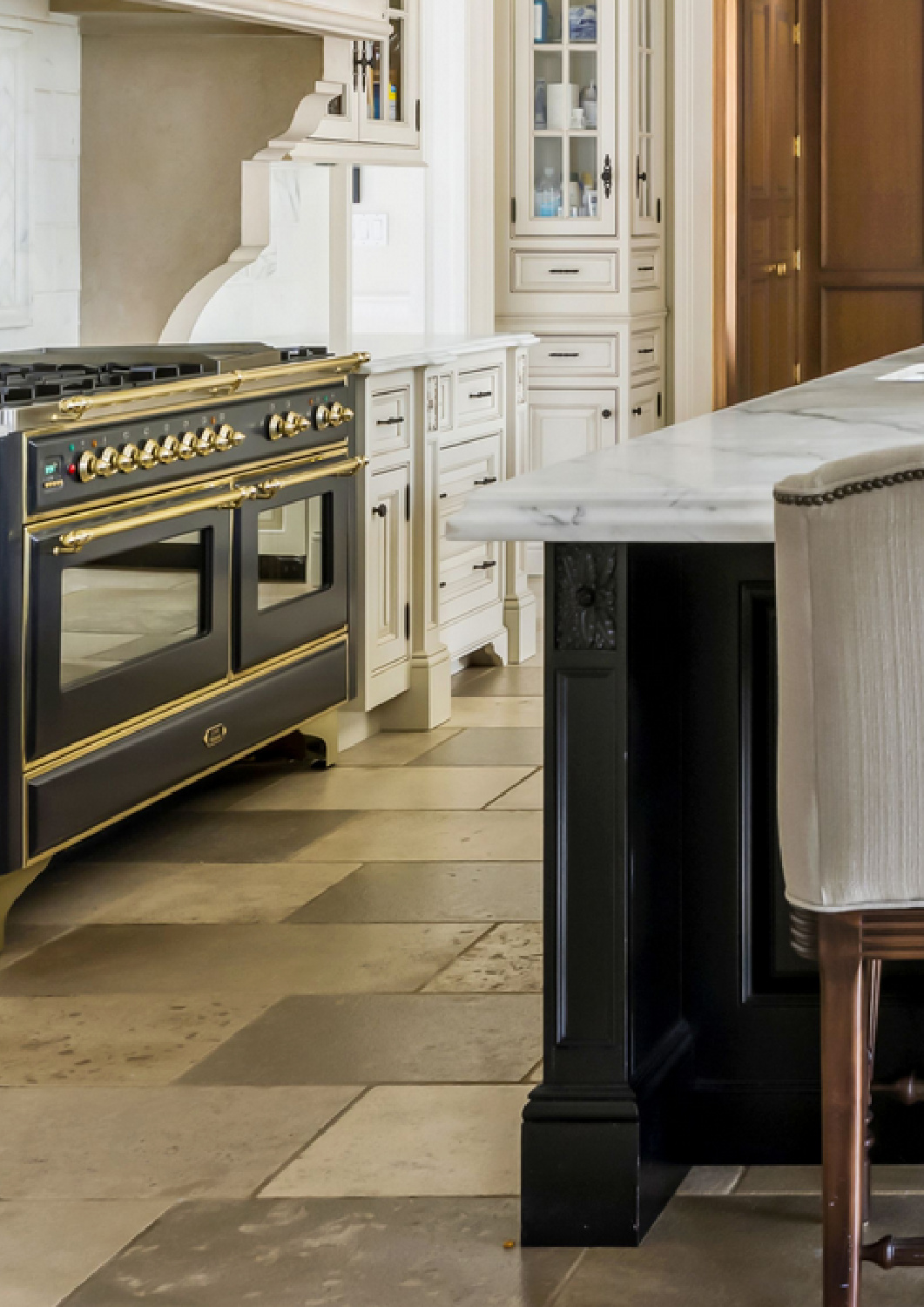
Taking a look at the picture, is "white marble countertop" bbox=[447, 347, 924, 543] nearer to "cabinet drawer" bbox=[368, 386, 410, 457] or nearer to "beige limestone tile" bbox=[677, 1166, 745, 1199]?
"beige limestone tile" bbox=[677, 1166, 745, 1199]

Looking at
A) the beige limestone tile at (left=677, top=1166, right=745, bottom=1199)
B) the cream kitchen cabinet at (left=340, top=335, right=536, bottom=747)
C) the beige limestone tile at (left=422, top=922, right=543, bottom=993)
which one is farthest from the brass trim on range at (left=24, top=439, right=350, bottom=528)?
the beige limestone tile at (left=677, top=1166, right=745, bottom=1199)

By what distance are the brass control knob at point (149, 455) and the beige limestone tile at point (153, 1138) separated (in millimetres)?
1247

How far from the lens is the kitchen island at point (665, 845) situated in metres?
1.97

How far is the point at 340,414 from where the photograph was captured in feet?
13.8

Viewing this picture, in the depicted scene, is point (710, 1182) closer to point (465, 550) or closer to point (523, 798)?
point (523, 798)

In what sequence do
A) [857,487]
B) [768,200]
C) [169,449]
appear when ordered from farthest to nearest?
[768,200] < [169,449] < [857,487]

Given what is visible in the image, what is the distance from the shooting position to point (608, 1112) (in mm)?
2031

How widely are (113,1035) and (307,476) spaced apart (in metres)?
1.66

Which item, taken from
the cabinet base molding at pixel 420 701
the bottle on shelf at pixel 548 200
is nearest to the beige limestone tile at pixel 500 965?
the cabinet base molding at pixel 420 701

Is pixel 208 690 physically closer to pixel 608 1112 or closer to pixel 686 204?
pixel 608 1112

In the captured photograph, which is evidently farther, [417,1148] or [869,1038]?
[417,1148]

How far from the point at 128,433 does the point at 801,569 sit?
1.92 meters

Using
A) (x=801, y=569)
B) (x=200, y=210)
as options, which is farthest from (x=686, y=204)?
(x=801, y=569)

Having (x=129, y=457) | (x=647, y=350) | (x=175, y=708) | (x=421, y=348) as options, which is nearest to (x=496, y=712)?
(x=421, y=348)
